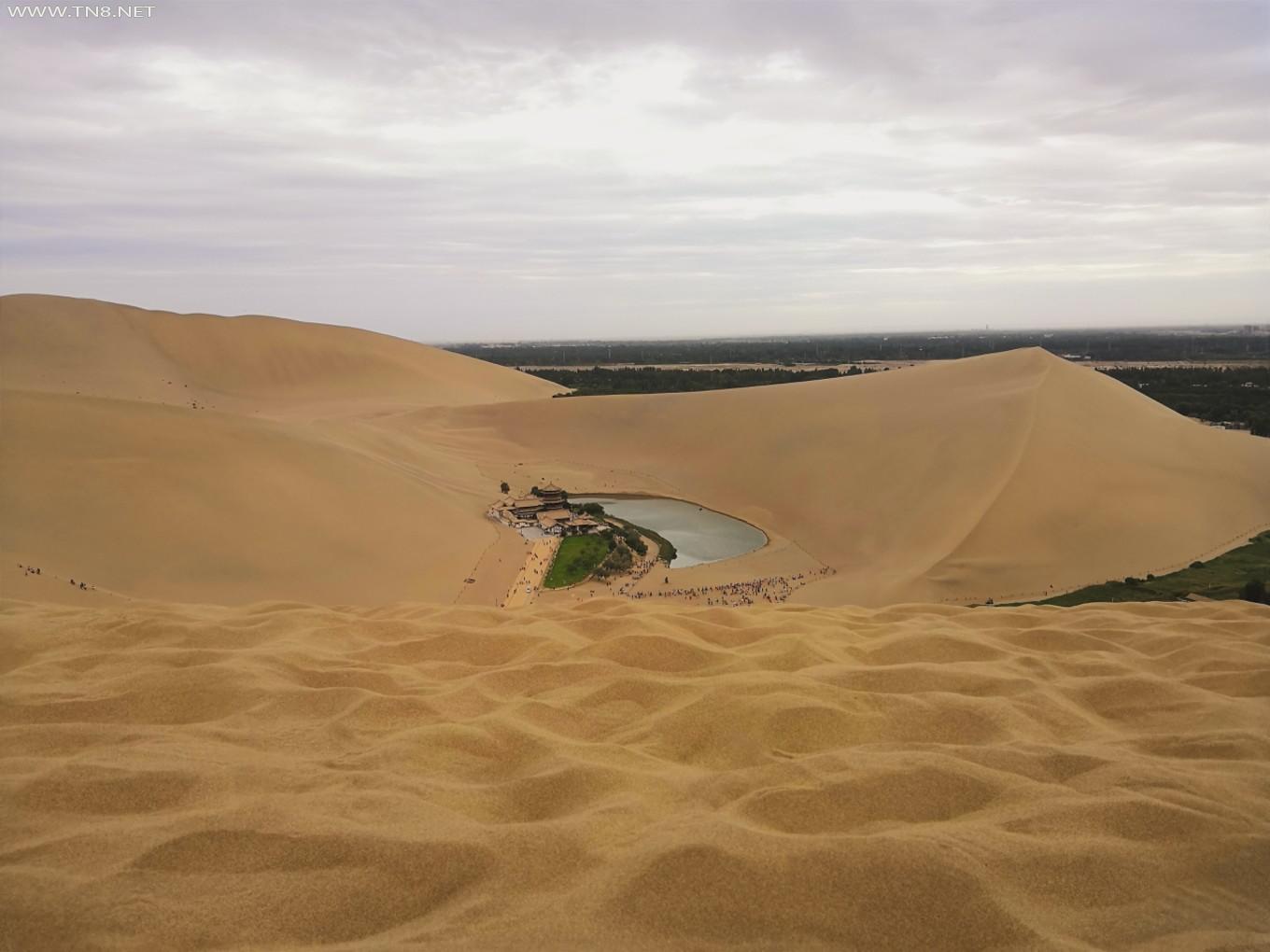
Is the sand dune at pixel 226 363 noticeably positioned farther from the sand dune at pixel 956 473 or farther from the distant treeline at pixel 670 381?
the sand dune at pixel 956 473

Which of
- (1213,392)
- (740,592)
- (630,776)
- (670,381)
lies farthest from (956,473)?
(670,381)

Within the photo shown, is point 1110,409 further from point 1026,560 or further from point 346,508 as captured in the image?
point 346,508

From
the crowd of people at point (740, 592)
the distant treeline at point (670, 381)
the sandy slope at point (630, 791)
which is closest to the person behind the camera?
the sandy slope at point (630, 791)

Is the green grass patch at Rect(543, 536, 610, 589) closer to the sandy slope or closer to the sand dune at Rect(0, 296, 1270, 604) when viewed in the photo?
the sand dune at Rect(0, 296, 1270, 604)

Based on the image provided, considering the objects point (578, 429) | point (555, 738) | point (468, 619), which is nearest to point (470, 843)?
point (555, 738)

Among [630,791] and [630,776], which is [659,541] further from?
[630,791]

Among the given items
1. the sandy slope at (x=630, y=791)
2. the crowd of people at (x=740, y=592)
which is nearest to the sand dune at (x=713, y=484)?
the crowd of people at (x=740, y=592)
